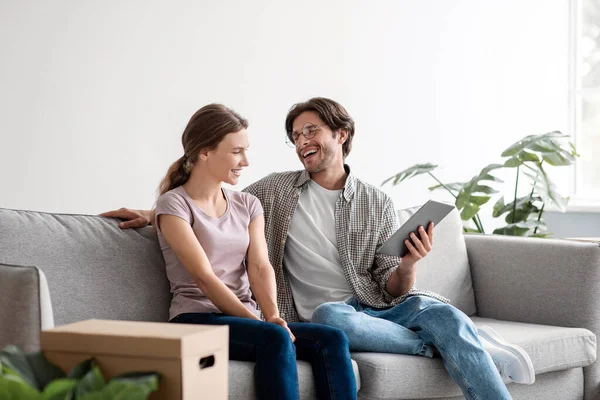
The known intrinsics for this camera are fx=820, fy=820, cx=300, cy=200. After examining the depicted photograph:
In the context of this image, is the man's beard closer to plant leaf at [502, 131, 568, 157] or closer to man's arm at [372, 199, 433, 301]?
man's arm at [372, 199, 433, 301]

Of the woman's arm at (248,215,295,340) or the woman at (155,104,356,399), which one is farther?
the woman's arm at (248,215,295,340)

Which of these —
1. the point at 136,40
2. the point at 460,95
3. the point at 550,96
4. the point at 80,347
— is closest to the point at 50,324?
the point at 80,347

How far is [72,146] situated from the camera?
10.2ft

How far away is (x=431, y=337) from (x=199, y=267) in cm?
71

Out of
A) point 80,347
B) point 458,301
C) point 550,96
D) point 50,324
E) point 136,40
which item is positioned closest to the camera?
point 80,347

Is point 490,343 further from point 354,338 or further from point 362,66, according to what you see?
point 362,66

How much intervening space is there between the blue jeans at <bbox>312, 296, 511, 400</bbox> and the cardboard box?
101 centimetres

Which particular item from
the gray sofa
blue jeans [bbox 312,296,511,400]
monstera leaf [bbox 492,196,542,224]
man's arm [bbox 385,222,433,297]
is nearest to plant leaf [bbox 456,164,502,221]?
monstera leaf [bbox 492,196,542,224]

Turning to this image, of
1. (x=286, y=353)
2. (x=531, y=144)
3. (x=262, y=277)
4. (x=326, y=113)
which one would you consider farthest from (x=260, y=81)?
(x=286, y=353)

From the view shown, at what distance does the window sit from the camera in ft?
16.4

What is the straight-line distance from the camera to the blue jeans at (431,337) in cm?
225

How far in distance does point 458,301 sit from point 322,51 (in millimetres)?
1571

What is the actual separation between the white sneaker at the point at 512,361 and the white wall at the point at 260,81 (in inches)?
62.3

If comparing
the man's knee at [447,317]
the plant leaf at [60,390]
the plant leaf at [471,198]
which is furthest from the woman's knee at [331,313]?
the plant leaf at [471,198]
